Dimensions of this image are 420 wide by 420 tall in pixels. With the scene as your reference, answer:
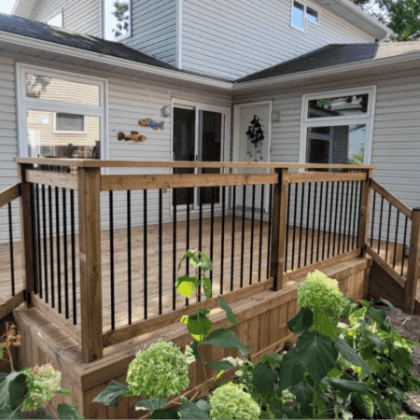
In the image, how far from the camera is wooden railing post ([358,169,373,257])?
4.22m

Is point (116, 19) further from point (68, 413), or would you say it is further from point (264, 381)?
point (68, 413)

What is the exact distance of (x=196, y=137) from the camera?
6684mm

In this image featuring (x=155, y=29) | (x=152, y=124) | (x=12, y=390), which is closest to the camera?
(x=12, y=390)

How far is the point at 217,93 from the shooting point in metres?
6.87

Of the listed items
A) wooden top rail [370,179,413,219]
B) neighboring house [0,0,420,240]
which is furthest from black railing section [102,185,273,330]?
wooden top rail [370,179,413,219]

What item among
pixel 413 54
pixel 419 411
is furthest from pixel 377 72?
pixel 419 411

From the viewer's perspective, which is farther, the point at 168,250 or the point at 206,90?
the point at 206,90

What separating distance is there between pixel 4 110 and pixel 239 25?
188 inches

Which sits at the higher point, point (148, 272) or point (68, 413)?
point (68, 413)

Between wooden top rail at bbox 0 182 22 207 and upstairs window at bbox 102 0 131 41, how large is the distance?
5.79 metres

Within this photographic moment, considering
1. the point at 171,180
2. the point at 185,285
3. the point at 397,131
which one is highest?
the point at 397,131

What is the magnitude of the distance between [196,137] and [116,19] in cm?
310

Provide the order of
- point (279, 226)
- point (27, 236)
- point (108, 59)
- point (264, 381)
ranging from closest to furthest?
point (264, 381) < point (27, 236) < point (279, 226) < point (108, 59)

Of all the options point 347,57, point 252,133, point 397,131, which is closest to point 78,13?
point 252,133
